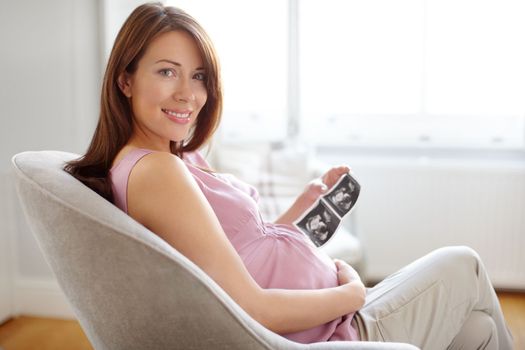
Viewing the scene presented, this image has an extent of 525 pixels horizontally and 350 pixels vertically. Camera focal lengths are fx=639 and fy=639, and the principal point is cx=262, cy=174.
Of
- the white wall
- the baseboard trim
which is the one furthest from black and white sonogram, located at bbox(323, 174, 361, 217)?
the baseboard trim

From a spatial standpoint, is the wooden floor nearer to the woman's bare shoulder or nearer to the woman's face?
the woman's face

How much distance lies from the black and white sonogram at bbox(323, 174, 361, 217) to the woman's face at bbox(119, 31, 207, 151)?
1.40 feet

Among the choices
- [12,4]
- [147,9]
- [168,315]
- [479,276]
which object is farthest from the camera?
[12,4]

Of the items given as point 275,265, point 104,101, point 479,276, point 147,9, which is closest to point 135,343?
point 275,265

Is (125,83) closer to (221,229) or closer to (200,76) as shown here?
(200,76)

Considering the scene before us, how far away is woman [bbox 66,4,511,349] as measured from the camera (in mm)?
1146

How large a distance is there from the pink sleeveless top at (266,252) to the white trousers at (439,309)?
9 centimetres

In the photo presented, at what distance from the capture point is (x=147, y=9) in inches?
51.8

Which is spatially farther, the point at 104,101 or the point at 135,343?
the point at 104,101

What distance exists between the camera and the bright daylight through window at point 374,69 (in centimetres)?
317

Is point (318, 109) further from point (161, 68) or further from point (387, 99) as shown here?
point (161, 68)

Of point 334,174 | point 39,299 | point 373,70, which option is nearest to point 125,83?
point 334,174

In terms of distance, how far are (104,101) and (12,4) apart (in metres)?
1.66

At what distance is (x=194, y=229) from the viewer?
112 centimetres
